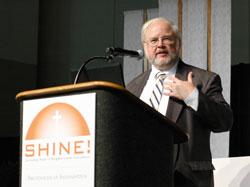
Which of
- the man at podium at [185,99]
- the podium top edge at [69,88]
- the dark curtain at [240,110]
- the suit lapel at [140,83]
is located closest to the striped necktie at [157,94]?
the man at podium at [185,99]

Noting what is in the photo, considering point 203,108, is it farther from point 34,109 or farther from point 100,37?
point 100,37

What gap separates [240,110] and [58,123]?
175 inches

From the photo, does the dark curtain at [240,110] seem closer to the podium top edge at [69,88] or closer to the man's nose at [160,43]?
the man's nose at [160,43]

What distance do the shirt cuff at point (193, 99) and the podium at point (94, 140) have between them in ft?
1.55

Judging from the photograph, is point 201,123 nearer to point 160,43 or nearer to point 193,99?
point 193,99

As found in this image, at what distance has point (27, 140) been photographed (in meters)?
1.49

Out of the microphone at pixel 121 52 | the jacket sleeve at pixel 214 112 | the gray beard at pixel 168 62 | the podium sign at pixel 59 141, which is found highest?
the gray beard at pixel 168 62

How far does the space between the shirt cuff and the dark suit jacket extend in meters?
0.02

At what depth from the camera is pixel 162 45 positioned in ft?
8.00

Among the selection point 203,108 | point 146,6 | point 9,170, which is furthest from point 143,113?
point 146,6

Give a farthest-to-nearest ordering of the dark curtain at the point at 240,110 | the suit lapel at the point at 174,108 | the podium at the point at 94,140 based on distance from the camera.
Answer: the dark curtain at the point at 240,110 → the suit lapel at the point at 174,108 → the podium at the point at 94,140

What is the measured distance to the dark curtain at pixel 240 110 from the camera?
17.8 ft

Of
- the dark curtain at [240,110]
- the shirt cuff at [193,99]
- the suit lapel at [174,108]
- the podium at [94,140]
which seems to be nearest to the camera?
the podium at [94,140]

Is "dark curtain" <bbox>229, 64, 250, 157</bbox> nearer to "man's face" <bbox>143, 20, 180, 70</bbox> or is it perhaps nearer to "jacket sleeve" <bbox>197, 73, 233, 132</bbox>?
"man's face" <bbox>143, 20, 180, 70</bbox>
